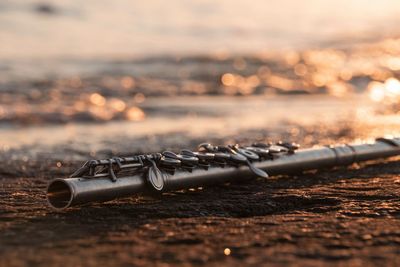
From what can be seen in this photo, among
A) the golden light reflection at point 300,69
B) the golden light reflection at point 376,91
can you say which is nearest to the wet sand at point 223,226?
the golden light reflection at point 376,91

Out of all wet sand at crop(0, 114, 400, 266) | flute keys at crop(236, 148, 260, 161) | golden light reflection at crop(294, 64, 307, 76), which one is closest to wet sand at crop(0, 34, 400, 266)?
wet sand at crop(0, 114, 400, 266)

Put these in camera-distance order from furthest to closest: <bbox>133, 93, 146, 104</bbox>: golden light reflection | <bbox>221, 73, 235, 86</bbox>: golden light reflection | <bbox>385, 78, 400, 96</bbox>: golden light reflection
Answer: <bbox>221, 73, 235, 86</bbox>: golden light reflection → <bbox>385, 78, 400, 96</bbox>: golden light reflection → <bbox>133, 93, 146, 104</bbox>: golden light reflection

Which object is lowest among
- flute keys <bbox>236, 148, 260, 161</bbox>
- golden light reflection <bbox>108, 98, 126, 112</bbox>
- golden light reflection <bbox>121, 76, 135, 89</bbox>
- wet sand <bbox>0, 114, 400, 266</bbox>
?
wet sand <bbox>0, 114, 400, 266</bbox>

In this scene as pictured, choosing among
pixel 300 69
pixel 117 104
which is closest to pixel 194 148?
pixel 117 104

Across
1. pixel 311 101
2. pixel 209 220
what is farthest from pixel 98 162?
pixel 311 101

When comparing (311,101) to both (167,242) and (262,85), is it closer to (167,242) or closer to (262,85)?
(262,85)

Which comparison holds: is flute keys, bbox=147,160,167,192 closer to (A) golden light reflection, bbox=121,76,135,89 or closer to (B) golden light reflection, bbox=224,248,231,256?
(B) golden light reflection, bbox=224,248,231,256

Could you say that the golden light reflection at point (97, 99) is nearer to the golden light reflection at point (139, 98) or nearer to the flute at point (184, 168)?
the golden light reflection at point (139, 98)
